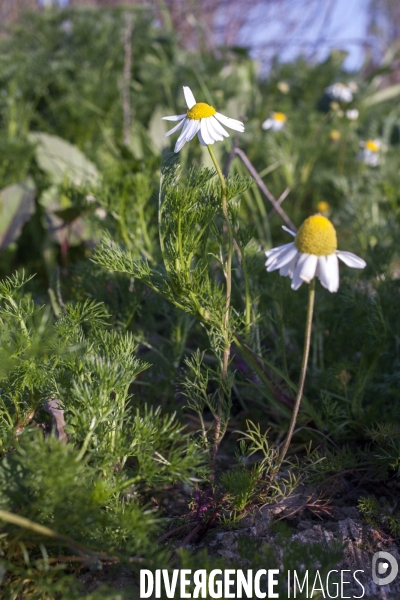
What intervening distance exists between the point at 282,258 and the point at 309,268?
0.05m

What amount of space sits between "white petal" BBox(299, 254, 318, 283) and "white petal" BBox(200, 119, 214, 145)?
0.26 meters

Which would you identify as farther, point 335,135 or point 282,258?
point 335,135

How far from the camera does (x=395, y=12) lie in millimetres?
8422

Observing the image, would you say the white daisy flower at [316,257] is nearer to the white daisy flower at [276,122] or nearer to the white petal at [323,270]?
the white petal at [323,270]

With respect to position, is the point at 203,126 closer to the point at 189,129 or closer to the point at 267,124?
the point at 189,129

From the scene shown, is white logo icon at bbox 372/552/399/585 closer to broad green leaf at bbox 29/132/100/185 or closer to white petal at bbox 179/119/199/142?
white petal at bbox 179/119/199/142

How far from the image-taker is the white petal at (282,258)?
784 millimetres

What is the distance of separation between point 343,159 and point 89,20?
161 centimetres

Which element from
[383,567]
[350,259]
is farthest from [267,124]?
[383,567]

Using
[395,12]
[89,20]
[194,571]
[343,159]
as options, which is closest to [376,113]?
[343,159]

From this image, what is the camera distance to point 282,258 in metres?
0.80

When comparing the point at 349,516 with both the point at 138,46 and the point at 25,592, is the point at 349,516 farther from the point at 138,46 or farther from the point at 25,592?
the point at 138,46

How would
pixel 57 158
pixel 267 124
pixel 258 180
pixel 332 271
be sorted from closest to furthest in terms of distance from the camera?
pixel 332 271, pixel 258 180, pixel 57 158, pixel 267 124

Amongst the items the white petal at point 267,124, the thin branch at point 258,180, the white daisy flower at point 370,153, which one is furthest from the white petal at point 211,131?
the white daisy flower at point 370,153
